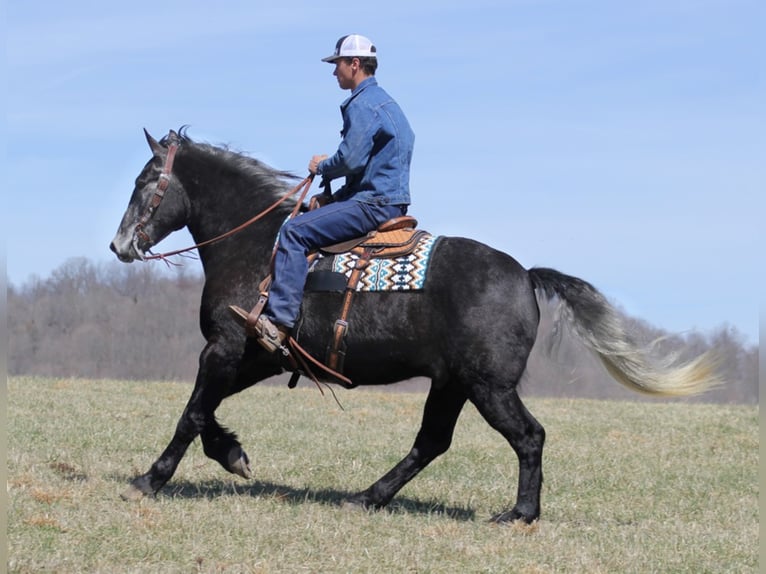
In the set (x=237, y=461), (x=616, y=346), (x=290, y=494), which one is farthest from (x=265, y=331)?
(x=616, y=346)

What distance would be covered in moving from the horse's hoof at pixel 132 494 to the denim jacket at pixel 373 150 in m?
2.66

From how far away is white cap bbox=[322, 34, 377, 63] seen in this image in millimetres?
8117

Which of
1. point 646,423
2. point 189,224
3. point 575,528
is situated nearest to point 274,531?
point 575,528

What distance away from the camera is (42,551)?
6.20m

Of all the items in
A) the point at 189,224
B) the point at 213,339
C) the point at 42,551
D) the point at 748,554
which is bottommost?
the point at 42,551

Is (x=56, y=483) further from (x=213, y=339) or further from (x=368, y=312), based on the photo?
(x=368, y=312)

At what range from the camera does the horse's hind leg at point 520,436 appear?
7660mm

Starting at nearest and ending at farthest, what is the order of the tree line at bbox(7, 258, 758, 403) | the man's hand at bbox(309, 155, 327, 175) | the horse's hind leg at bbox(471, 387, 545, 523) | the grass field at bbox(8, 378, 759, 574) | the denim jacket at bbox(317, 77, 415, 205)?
the grass field at bbox(8, 378, 759, 574) < the horse's hind leg at bbox(471, 387, 545, 523) < the denim jacket at bbox(317, 77, 415, 205) < the man's hand at bbox(309, 155, 327, 175) < the tree line at bbox(7, 258, 758, 403)

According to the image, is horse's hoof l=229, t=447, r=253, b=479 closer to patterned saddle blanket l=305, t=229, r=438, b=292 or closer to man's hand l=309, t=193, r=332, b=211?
patterned saddle blanket l=305, t=229, r=438, b=292

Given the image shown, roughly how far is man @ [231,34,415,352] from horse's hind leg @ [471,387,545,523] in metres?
1.53

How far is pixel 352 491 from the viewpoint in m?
9.10

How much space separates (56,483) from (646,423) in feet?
28.7

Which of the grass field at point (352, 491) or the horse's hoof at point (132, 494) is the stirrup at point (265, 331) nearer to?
the grass field at point (352, 491)

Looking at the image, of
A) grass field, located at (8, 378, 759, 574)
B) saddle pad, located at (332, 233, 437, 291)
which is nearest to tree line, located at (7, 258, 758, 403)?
grass field, located at (8, 378, 759, 574)
